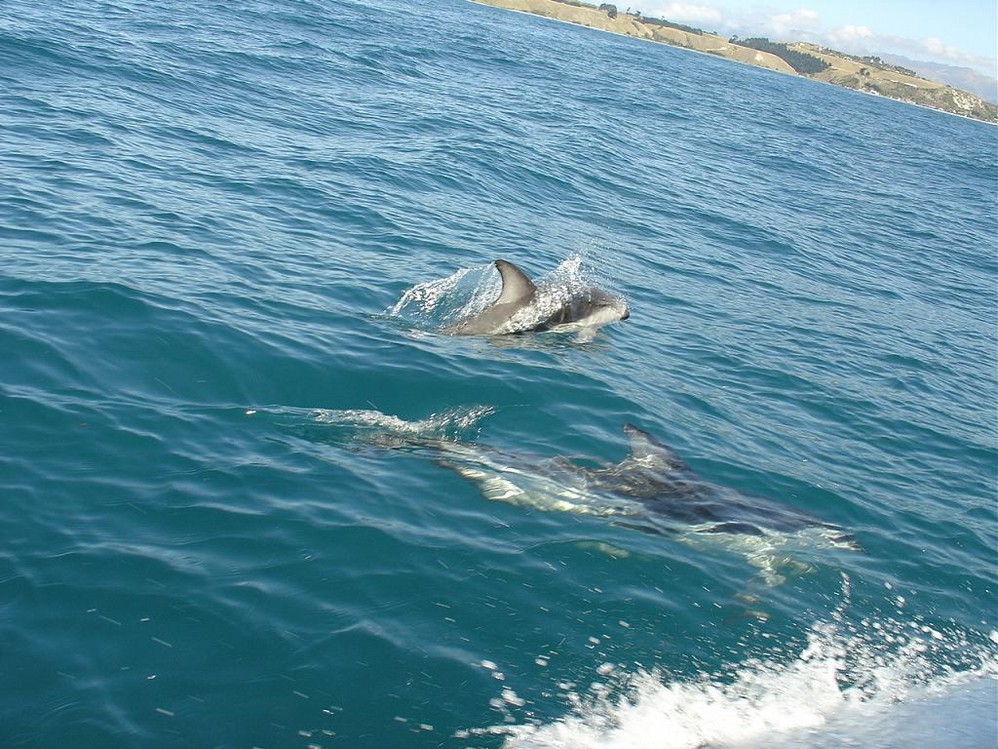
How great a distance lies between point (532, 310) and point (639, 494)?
5352 mm

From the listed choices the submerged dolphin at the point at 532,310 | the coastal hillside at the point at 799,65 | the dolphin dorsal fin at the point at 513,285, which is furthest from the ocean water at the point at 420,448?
the coastal hillside at the point at 799,65

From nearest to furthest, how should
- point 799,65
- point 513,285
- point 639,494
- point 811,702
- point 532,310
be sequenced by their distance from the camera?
1. point 811,702
2. point 639,494
3. point 513,285
4. point 532,310
5. point 799,65

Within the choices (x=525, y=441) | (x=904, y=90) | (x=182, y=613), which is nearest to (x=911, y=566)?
(x=525, y=441)

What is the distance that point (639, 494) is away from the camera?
35.8 ft

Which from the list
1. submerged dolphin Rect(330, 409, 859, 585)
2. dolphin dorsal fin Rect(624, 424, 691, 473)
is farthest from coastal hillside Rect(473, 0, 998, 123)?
submerged dolphin Rect(330, 409, 859, 585)

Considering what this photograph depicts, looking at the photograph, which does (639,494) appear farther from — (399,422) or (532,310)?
(532,310)

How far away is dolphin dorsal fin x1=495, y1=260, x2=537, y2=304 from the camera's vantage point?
14.6 m

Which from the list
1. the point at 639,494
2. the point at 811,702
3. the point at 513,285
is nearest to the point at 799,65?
the point at 513,285

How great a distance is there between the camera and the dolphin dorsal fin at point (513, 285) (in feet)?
47.9

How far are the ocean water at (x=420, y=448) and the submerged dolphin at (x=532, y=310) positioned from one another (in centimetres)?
33

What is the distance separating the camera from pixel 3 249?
14.0 metres

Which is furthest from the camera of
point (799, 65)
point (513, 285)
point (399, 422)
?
Result: point (799, 65)

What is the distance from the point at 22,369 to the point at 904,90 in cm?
19072

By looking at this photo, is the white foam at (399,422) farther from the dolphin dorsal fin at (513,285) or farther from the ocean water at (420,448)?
the dolphin dorsal fin at (513,285)
